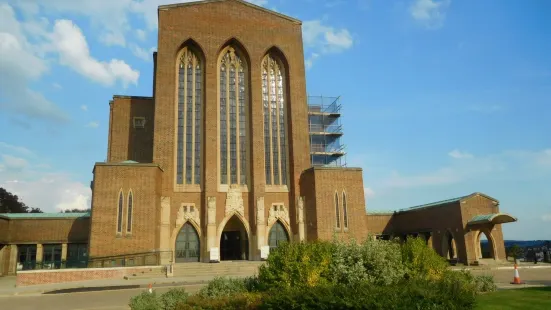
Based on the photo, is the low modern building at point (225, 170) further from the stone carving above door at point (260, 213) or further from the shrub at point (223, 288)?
the shrub at point (223, 288)

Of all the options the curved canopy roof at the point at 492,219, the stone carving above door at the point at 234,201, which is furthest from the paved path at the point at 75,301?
the curved canopy roof at the point at 492,219

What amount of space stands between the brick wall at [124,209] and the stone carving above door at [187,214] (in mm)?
2205

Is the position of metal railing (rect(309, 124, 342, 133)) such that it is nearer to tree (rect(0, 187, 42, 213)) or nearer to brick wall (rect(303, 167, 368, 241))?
brick wall (rect(303, 167, 368, 241))

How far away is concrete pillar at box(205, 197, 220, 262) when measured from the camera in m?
29.2

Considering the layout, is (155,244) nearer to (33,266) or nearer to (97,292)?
(33,266)

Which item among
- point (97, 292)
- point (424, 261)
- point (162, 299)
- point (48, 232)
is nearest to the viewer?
point (162, 299)

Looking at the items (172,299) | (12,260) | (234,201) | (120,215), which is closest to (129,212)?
(120,215)

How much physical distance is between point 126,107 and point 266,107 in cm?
1129

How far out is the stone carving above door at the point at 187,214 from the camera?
96.8 feet

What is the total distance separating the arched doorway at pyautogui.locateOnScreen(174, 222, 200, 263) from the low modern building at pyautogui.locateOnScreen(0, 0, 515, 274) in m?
0.07

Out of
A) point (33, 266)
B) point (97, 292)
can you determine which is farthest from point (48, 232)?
point (97, 292)

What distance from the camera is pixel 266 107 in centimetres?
3328

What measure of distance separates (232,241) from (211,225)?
14.9 ft

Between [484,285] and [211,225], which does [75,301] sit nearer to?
[211,225]
